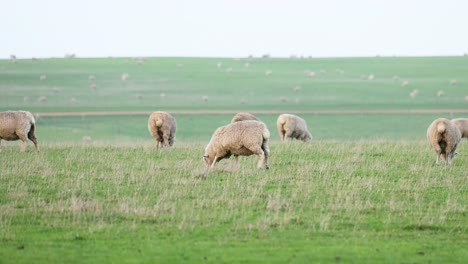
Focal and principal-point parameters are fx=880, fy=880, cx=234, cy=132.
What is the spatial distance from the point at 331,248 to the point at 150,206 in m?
4.03

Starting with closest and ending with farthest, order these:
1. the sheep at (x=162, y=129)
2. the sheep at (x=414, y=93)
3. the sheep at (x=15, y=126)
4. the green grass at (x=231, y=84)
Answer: the sheep at (x=15, y=126), the sheep at (x=162, y=129), the green grass at (x=231, y=84), the sheep at (x=414, y=93)

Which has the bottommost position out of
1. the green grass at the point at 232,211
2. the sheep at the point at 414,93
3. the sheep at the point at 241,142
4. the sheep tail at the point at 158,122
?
the green grass at the point at 232,211

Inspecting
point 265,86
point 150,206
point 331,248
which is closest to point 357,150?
point 150,206

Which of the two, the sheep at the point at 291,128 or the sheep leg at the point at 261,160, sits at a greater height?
the sheep at the point at 291,128

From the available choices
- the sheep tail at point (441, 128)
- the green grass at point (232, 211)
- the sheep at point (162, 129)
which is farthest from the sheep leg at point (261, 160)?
the sheep at point (162, 129)

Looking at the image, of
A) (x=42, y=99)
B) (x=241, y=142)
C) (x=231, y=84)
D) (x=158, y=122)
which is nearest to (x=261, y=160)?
(x=241, y=142)

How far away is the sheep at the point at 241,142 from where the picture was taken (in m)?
19.6

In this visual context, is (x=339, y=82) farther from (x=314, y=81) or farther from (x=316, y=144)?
(x=316, y=144)

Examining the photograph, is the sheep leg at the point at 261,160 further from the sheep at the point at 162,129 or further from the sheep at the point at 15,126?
the sheep at the point at 15,126

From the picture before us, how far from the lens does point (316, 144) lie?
26594 millimetres

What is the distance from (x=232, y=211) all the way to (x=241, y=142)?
5.26m

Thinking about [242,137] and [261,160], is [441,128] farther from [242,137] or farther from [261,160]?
[242,137]

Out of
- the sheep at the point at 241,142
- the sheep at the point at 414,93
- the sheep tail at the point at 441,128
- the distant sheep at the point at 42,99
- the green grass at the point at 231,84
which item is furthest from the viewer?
the sheep at the point at 414,93

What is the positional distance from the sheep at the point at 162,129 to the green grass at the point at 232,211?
4553 mm
